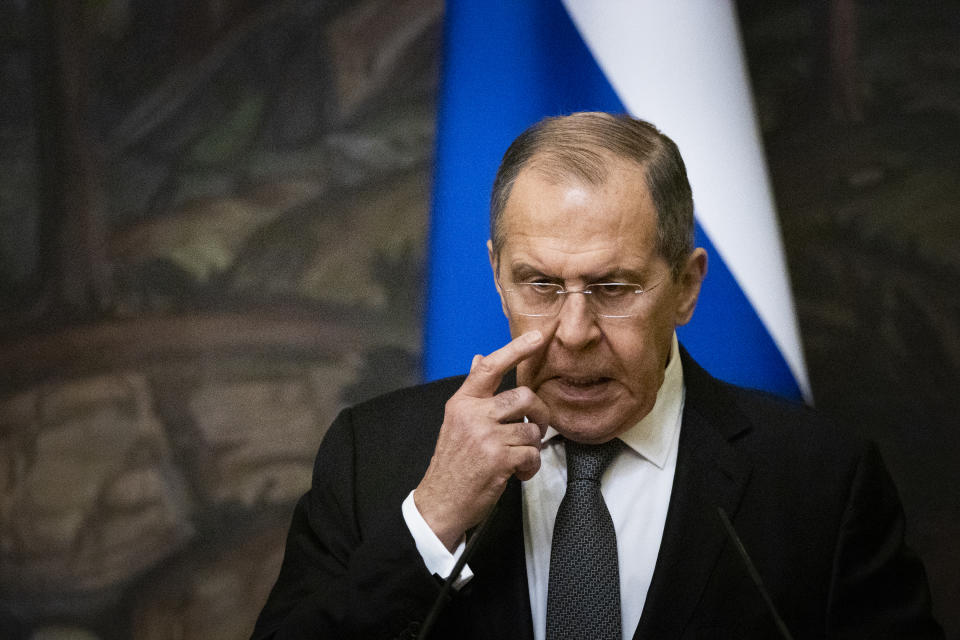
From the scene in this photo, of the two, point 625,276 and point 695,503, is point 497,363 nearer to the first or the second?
point 625,276

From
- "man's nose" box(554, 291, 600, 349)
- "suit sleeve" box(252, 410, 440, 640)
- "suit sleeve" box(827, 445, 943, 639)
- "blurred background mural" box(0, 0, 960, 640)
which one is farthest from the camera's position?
"blurred background mural" box(0, 0, 960, 640)

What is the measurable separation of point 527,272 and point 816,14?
4.01 ft

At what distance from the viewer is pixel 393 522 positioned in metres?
1.60

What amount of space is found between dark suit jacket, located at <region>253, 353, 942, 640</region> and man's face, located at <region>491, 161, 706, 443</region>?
0.21m

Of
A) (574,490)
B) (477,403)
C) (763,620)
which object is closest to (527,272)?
(477,403)

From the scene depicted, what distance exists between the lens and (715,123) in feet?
7.58

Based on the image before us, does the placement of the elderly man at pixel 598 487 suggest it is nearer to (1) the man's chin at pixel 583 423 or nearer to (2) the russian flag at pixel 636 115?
(1) the man's chin at pixel 583 423

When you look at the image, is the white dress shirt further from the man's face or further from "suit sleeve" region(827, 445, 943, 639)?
"suit sleeve" region(827, 445, 943, 639)

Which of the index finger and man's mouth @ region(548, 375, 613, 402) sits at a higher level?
the index finger

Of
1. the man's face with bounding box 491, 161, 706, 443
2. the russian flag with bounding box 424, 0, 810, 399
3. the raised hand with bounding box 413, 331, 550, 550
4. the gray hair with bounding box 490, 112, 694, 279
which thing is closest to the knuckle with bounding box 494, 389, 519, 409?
the raised hand with bounding box 413, 331, 550, 550

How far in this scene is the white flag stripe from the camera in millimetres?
2307

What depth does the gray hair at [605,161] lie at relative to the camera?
5.68ft

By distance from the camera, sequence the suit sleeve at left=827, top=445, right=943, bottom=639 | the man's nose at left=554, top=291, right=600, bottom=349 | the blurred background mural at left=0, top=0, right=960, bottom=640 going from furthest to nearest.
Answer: the blurred background mural at left=0, top=0, right=960, bottom=640, the suit sleeve at left=827, top=445, right=943, bottom=639, the man's nose at left=554, top=291, right=600, bottom=349

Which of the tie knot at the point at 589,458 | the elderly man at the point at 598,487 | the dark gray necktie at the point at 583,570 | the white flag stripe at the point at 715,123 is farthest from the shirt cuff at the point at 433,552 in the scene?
the white flag stripe at the point at 715,123
